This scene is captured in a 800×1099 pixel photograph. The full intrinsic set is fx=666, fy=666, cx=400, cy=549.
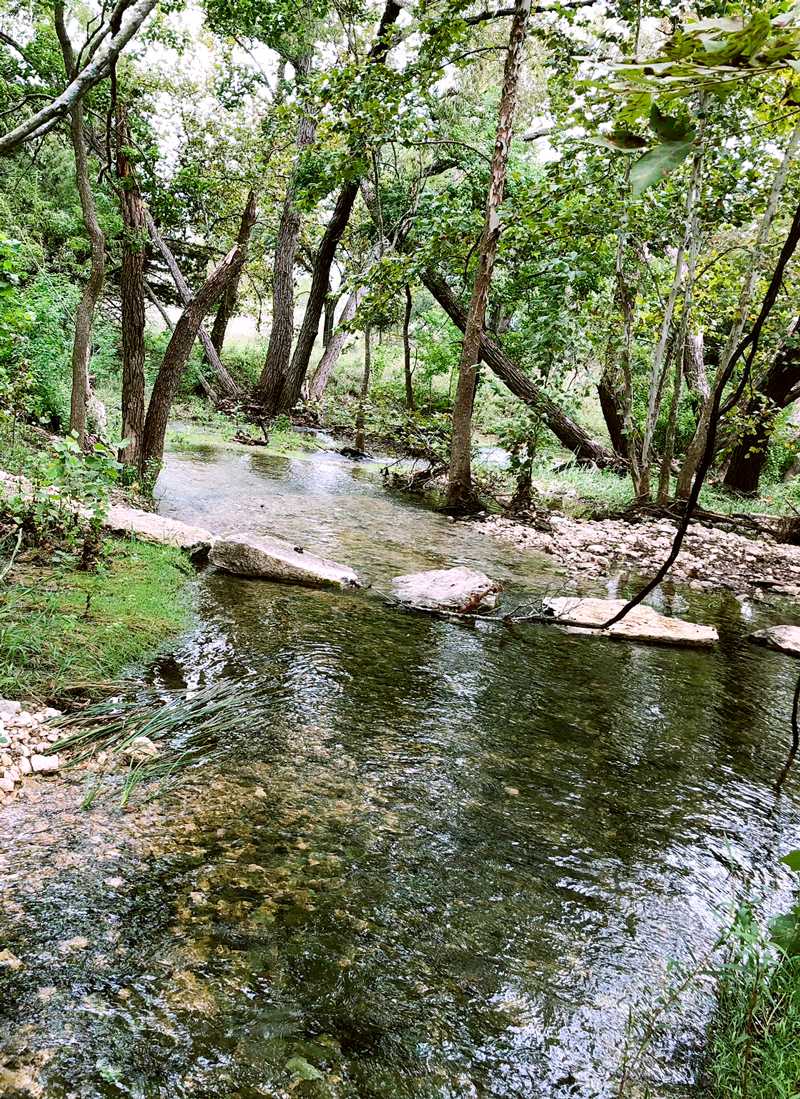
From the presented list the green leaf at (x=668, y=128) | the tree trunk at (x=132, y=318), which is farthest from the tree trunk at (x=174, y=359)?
the green leaf at (x=668, y=128)

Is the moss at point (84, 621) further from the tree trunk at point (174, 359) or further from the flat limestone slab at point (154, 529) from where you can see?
the tree trunk at point (174, 359)

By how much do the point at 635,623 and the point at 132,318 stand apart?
538 centimetres

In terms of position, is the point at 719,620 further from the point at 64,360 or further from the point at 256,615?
the point at 64,360

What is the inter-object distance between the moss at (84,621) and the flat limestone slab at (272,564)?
58cm

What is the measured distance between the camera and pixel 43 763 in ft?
8.05

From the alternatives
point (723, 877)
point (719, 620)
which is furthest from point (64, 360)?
point (723, 877)

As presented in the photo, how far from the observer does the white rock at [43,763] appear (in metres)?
2.44

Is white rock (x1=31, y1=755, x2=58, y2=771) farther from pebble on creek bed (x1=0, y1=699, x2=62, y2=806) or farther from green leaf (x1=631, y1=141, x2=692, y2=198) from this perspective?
green leaf (x1=631, y1=141, x2=692, y2=198)

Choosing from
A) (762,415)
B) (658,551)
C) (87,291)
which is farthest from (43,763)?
(762,415)

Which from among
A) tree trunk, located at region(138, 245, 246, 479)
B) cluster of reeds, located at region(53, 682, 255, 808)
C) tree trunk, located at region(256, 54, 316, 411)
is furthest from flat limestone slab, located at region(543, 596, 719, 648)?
tree trunk, located at region(256, 54, 316, 411)

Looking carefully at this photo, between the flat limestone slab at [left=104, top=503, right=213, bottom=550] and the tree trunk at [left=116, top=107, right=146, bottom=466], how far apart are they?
1.09 meters

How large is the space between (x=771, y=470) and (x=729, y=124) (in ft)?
29.4

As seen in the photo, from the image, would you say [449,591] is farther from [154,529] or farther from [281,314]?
[281,314]

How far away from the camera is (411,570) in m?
5.79
